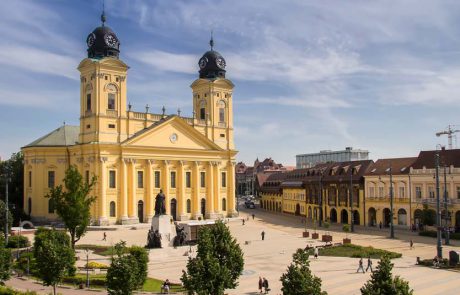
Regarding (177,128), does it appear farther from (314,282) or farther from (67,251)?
(314,282)

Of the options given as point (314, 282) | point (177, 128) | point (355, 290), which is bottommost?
point (355, 290)

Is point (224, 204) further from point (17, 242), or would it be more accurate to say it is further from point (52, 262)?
point (52, 262)

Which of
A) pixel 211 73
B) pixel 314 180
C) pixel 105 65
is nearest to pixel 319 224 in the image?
pixel 314 180

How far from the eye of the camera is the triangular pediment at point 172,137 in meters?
71.0

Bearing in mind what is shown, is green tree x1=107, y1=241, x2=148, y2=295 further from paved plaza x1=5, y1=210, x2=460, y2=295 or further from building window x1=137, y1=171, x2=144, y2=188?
building window x1=137, y1=171, x2=144, y2=188

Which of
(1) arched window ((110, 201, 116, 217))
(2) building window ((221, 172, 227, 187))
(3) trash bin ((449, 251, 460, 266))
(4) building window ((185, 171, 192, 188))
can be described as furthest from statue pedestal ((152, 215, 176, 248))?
(2) building window ((221, 172, 227, 187))

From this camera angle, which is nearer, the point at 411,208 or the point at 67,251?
the point at 67,251

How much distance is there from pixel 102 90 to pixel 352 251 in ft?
135

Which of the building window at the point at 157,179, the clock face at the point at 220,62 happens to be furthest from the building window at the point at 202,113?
the building window at the point at 157,179

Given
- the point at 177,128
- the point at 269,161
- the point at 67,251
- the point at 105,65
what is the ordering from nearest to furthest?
the point at 67,251
the point at 105,65
the point at 177,128
the point at 269,161

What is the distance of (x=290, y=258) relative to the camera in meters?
43.1

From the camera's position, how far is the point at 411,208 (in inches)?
2517

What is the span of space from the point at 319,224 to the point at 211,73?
3086 centimetres

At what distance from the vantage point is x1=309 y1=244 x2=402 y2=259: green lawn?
42.2 m
